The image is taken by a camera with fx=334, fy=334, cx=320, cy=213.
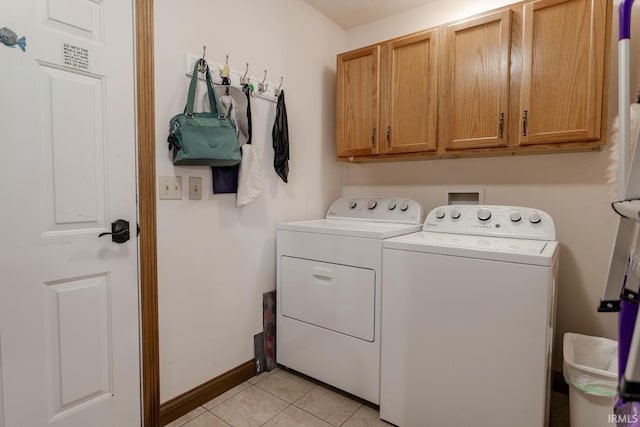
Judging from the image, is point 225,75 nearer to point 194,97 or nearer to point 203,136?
point 194,97

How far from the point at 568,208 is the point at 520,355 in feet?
3.45

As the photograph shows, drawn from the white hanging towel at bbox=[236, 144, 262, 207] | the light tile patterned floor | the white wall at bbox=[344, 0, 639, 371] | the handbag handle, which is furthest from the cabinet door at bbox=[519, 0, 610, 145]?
the light tile patterned floor

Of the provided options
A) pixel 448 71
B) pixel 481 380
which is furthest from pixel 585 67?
pixel 481 380

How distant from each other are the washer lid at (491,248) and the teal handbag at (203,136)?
914 millimetres

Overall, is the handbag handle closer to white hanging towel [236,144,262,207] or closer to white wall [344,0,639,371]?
white hanging towel [236,144,262,207]

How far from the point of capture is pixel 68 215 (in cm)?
132

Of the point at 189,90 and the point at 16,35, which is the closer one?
the point at 16,35

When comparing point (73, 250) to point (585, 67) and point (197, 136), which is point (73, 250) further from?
point (585, 67)

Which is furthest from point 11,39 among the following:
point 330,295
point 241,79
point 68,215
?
point 330,295

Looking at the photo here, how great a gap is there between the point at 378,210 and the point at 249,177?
96cm

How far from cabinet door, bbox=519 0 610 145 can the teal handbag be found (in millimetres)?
1526

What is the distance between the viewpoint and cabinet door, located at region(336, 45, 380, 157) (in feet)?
7.42

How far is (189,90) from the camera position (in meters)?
1.62
